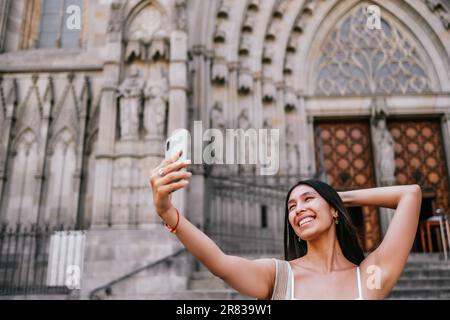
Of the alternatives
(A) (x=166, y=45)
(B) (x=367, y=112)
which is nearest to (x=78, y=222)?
(A) (x=166, y=45)

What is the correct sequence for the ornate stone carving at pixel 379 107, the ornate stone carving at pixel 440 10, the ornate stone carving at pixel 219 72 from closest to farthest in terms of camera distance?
the ornate stone carving at pixel 219 72, the ornate stone carving at pixel 379 107, the ornate stone carving at pixel 440 10

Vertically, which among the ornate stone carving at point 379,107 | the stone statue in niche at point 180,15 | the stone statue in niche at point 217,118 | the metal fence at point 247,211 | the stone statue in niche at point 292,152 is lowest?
the metal fence at point 247,211

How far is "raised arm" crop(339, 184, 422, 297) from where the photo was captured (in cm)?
152

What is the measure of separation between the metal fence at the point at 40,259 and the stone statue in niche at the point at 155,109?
2712 mm

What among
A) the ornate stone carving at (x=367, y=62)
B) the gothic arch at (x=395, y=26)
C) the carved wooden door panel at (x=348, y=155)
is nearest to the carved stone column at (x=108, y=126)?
the gothic arch at (x=395, y=26)

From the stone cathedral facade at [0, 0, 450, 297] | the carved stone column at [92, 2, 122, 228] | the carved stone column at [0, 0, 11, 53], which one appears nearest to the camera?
the carved stone column at [92, 2, 122, 228]

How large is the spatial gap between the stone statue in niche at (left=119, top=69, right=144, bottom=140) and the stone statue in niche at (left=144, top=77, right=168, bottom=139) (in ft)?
0.53

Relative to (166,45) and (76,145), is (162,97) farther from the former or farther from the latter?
(76,145)

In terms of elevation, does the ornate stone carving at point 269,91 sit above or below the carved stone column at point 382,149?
above

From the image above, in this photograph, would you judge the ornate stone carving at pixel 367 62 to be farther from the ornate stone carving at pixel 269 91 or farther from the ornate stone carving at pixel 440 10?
the ornate stone carving at pixel 269 91

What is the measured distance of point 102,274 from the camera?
24.5 ft

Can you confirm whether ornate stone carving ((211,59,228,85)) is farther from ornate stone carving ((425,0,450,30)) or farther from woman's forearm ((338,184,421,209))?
woman's forearm ((338,184,421,209))

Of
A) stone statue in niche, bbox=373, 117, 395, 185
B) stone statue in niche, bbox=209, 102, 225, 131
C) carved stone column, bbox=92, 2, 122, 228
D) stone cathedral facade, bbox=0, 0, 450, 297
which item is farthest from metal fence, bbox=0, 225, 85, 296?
stone statue in niche, bbox=373, 117, 395, 185

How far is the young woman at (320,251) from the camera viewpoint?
140cm
